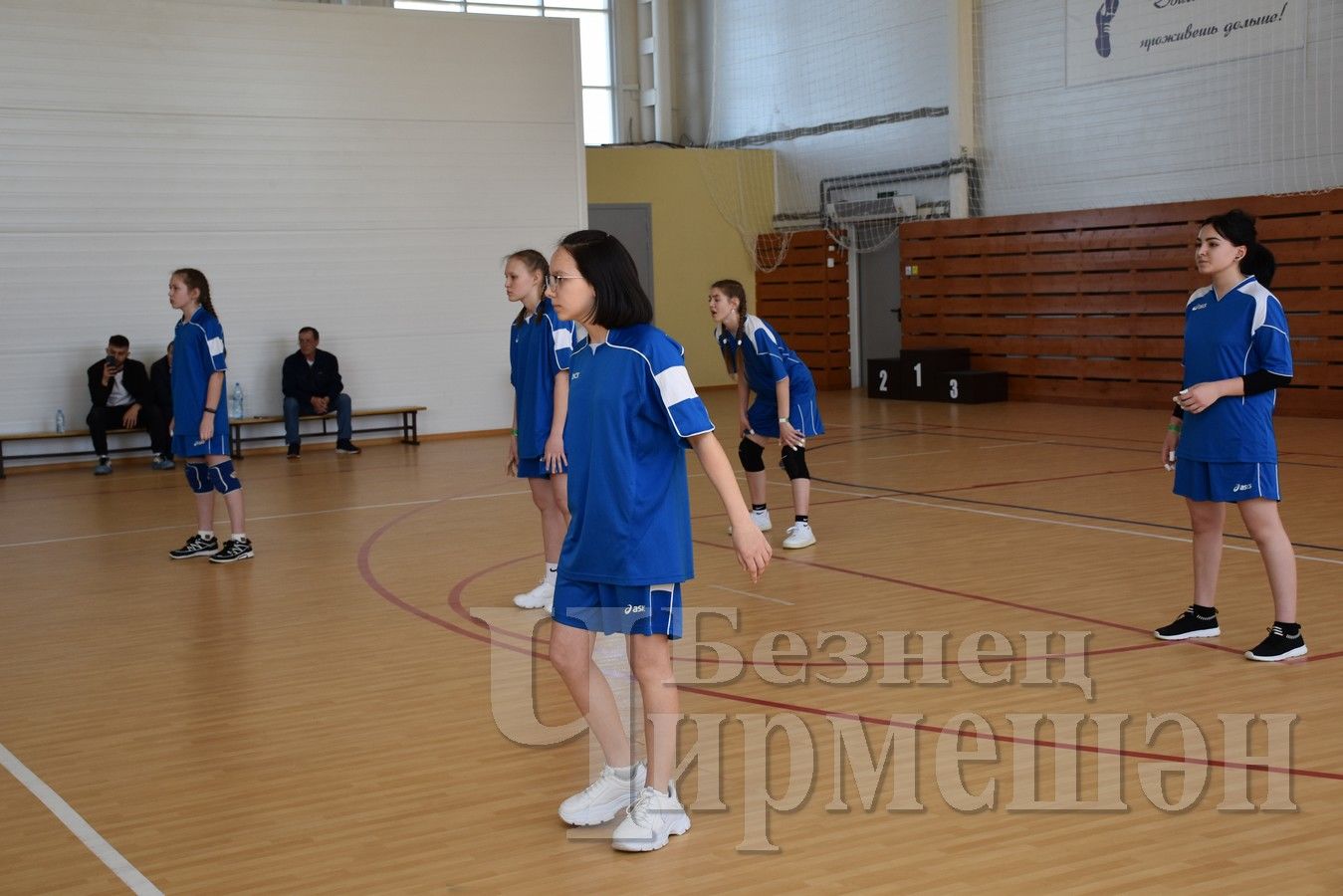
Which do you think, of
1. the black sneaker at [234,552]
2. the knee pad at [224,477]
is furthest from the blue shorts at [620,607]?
the black sneaker at [234,552]

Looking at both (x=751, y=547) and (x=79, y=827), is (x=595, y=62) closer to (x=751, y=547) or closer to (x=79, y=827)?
(x=79, y=827)

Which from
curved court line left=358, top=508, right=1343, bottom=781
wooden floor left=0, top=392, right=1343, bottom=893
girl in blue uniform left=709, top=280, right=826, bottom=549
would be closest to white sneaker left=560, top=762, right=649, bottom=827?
wooden floor left=0, top=392, right=1343, bottom=893

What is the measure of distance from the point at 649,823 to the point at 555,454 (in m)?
2.75

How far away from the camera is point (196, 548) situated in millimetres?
8414

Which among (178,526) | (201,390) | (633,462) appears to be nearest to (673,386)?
(633,462)

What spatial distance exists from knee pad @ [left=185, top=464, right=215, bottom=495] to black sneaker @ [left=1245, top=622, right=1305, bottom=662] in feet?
19.3

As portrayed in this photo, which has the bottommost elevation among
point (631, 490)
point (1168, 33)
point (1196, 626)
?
point (1196, 626)

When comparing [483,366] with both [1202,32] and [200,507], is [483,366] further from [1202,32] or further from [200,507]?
[1202,32]

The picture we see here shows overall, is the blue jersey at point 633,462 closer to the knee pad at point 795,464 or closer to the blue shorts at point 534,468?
the blue shorts at point 534,468

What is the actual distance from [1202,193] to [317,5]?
32.8 feet

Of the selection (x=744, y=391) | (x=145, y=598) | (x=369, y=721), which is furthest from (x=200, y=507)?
(x=369, y=721)

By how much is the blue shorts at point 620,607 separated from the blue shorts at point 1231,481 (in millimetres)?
2566

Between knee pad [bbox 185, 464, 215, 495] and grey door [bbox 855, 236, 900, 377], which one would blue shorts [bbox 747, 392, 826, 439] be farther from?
grey door [bbox 855, 236, 900, 377]

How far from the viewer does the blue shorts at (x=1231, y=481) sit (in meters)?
5.12
